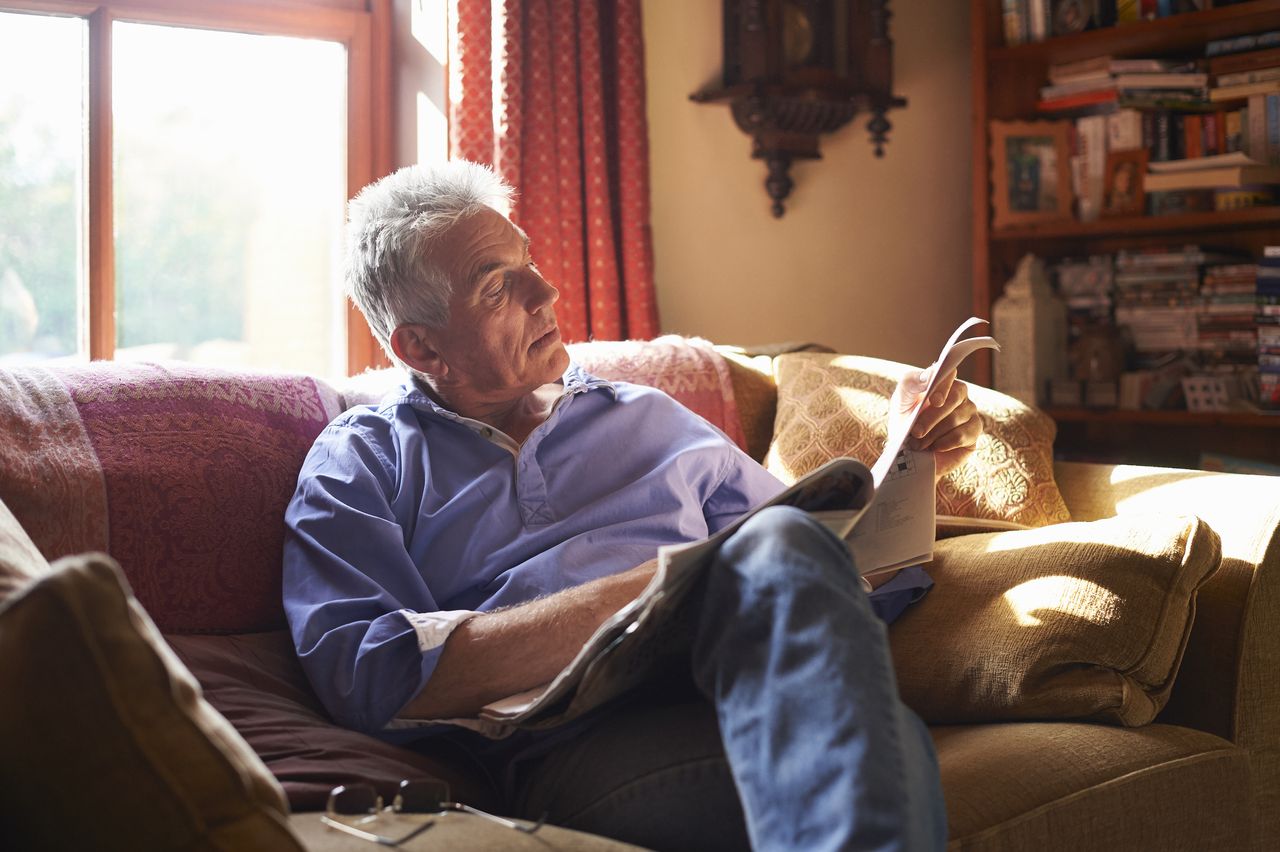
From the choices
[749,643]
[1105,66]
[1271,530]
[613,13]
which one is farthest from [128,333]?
[1105,66]

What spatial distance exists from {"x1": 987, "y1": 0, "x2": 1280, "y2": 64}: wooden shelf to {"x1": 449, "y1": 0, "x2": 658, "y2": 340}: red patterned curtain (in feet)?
3.48

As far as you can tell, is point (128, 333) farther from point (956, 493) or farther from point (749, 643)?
point (749, 643)

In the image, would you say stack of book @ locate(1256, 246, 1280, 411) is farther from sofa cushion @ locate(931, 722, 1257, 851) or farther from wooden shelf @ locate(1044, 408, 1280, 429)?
sofa cushion @ locate(931, 722, 1257, 851)

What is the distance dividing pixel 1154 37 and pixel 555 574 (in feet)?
7.52

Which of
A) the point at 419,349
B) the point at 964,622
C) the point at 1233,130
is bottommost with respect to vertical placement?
the point at 964,622

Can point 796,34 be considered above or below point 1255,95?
above

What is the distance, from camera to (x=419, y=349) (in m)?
1.63

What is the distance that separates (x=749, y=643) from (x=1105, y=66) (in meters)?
2.51

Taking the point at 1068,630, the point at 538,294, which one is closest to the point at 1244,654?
the point at 1068,630

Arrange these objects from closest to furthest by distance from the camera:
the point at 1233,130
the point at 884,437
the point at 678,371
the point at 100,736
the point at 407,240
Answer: the point at 100,736 → the point at 407,240 → the point at 884,437 → the point at 678,371 → the point at 1233,130

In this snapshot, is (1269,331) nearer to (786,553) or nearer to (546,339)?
(546,339)

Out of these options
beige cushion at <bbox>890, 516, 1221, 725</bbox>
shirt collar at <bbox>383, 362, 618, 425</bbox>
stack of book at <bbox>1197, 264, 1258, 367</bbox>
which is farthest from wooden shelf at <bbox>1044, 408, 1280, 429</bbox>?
shirt collar at <bbox>383, 362, 618, 425</bbox>

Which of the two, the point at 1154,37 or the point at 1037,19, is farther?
the point at 1037,19

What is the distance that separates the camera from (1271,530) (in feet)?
4.77
